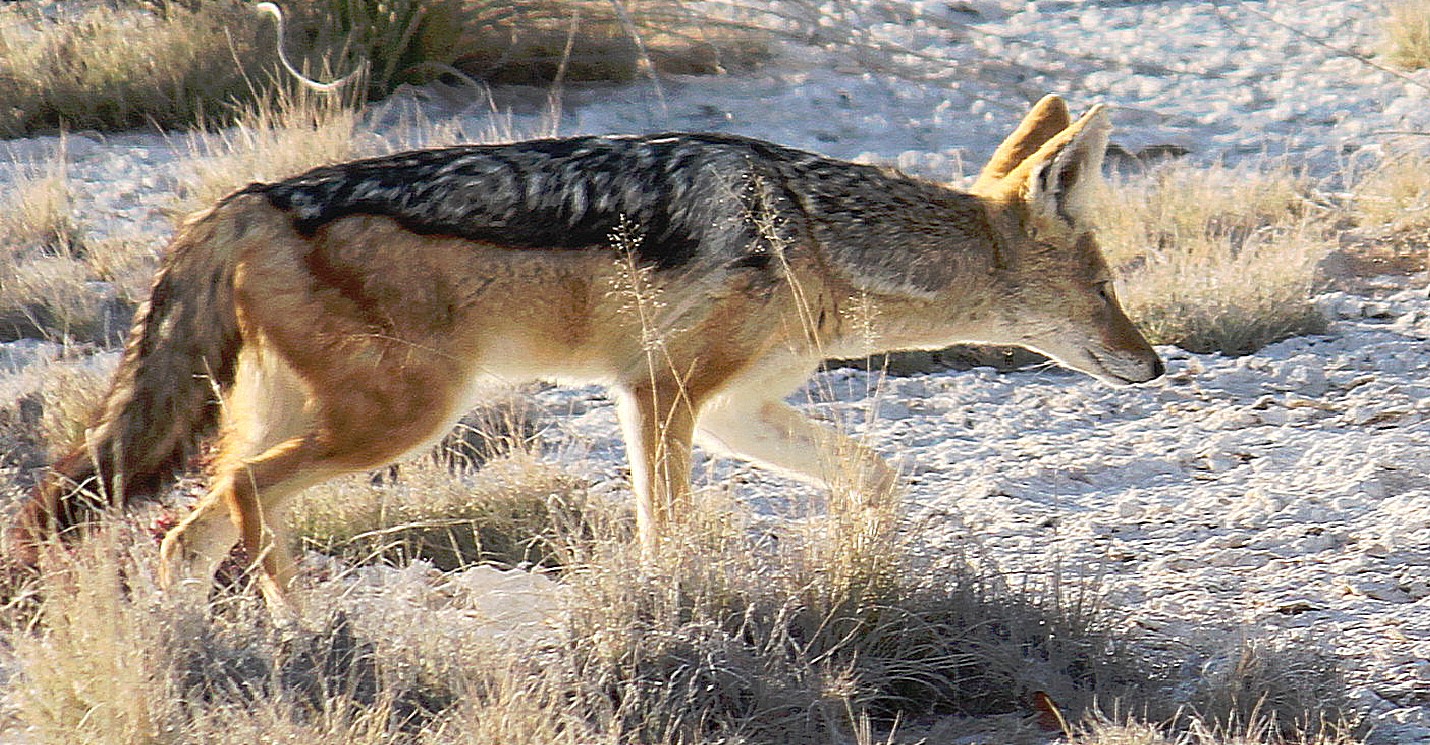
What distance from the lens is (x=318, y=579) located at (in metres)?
4.52

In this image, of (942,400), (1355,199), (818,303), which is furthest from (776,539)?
(1355,199)

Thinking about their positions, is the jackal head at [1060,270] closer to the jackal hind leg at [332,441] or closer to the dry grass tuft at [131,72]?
the jackal hind leg at [332,441]

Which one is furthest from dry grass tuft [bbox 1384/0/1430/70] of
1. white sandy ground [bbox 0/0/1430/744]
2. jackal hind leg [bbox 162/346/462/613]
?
jackal hind leg [bbox 162/346/462/613]

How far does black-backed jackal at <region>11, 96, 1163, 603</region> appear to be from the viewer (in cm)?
431

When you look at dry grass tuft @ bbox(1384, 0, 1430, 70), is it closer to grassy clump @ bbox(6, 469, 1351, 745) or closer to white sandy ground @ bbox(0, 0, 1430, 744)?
white sandy ground @ bbox(0, 0, 1430, 744)

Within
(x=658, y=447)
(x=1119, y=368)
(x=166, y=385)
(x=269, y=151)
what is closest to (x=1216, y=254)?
(x=1119, y=368)

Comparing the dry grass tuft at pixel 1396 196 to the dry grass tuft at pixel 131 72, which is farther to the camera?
the dry grass tuft at pixel 131 72

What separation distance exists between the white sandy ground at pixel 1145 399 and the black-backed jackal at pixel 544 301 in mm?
338

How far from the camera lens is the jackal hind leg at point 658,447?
4.49m

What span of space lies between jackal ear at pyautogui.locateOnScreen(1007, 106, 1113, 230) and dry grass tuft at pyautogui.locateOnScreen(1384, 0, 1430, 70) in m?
6.17

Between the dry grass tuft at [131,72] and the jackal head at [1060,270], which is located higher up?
the jackal head at [1060,270]

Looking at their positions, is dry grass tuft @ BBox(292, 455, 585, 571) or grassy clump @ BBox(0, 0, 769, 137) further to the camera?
grassy clump @ BBox(0, 0, 769, 137)

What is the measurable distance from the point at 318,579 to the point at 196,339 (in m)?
0.69

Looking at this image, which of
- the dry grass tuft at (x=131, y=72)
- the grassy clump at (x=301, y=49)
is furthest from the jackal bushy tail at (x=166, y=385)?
the dry grass tuft at (x=131, y=72)
